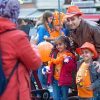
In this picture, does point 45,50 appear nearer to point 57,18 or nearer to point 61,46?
point 57,18

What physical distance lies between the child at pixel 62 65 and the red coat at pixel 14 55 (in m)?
2.80

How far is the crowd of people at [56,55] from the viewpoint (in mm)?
3877

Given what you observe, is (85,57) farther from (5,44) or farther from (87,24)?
(5,44)

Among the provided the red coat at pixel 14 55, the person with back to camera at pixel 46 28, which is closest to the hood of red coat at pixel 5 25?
the red coat at pixel 14 55

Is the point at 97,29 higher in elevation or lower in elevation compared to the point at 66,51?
higher

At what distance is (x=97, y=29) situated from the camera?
19.3 ft

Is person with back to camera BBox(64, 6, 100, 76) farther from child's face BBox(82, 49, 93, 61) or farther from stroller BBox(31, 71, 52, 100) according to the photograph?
stroller BBox(31, 71, 52, 100)

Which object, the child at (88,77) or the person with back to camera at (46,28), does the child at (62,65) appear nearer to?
the child at (88,77)

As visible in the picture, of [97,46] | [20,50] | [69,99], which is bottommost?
[69,99]

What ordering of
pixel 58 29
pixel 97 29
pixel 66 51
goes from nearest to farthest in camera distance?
pixel 97 29 < pixel 66 51 < pixel 58 29

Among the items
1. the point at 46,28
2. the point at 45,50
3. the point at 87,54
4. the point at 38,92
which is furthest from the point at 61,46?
the point at 38,92

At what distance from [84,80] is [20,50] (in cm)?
246

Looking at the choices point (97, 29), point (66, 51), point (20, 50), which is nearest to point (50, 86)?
point (66, 51)

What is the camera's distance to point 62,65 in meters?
6.81
